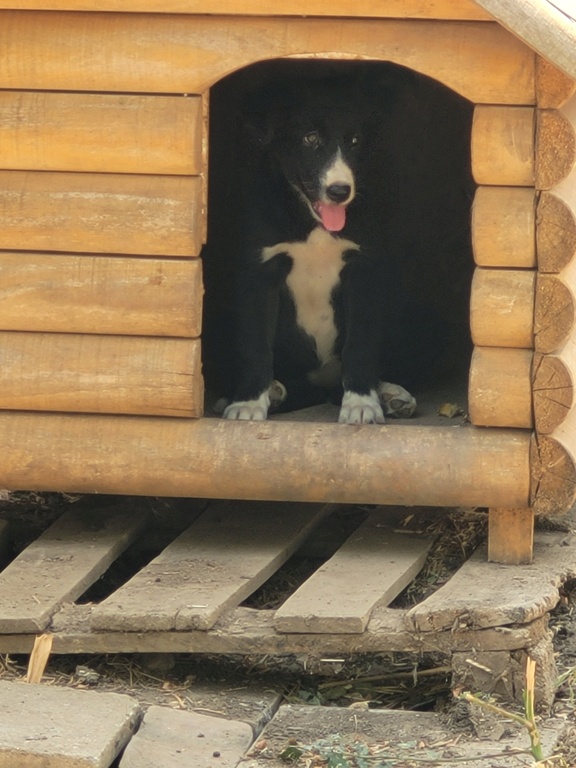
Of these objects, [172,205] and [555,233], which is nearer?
[555,233]

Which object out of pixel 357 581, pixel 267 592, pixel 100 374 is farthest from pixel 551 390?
pixel 100 374

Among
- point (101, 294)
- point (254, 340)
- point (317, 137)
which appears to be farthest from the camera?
point (254, 340)

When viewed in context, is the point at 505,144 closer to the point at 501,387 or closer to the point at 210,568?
the point at 501,387

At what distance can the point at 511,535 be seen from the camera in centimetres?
403

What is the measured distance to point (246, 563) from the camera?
13.3ft

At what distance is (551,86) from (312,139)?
42.2 inches

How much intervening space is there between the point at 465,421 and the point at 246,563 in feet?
2.78

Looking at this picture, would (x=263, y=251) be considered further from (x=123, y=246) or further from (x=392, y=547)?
(x=392, y=547)

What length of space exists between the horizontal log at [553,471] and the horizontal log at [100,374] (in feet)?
3.22

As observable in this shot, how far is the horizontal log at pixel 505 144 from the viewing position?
376 centimetres

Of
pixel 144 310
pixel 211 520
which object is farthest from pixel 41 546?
pixel 144 310

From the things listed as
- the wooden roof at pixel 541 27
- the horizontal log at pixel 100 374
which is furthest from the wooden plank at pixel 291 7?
the horizontal log at pixel 100 374

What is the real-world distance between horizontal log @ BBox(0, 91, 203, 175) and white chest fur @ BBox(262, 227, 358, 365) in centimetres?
87

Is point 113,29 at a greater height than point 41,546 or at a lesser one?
greater
